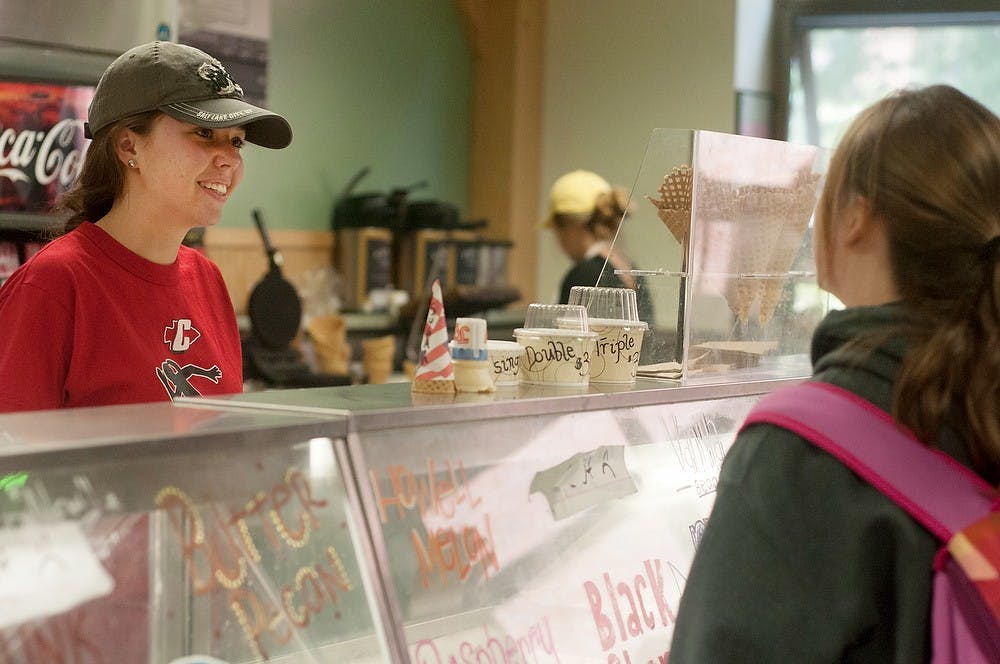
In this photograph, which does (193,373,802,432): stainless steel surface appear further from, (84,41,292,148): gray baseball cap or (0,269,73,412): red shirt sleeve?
(84,41,292,148): gray baseball cap

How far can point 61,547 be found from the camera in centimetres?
108

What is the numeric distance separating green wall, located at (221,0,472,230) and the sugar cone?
13.7 ft

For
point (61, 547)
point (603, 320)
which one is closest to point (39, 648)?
point (61, 547)

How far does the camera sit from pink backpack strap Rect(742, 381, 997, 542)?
1009 mm

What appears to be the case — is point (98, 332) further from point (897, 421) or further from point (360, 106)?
point (360, 106)

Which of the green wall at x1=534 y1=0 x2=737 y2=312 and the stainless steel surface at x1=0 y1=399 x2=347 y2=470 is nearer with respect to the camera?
the stainless steel surface at x1=0 y1=399 x2=347 y2=470

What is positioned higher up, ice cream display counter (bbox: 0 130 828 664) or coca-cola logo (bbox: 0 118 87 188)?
coca-cola logo (bbox: 0 118 87 188)

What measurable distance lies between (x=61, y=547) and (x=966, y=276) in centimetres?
89

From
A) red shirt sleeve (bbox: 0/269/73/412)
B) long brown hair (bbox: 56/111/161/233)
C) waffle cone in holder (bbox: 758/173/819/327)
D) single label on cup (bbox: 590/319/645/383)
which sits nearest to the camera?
red shirt sleeve (bbox: 0/269/73/412)

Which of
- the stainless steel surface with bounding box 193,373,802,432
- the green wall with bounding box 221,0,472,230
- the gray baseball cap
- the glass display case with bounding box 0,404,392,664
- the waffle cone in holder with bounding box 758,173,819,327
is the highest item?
the green wall with bounding box 221,0,472,230

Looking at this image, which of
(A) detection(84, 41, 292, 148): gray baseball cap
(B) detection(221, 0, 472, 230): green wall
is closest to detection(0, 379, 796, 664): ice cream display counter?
(A) detection(84, 41, 292, 148): gray baseball cap

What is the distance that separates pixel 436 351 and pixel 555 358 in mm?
240

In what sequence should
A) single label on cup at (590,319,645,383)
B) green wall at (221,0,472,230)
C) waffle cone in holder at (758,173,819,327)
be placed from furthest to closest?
green wall at (221,0,472,230), waffle cone in holder at (758,173,819,327), single label on cup at (590,319,645,383)

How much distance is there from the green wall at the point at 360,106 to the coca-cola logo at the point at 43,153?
1.98 metres
